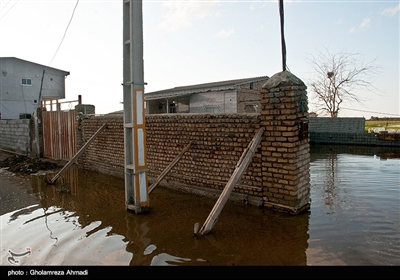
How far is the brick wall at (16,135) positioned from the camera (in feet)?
43.8

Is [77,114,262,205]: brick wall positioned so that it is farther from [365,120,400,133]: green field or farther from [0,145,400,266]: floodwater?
[365,120,400,133]: green field

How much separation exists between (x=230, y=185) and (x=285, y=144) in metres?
1.16

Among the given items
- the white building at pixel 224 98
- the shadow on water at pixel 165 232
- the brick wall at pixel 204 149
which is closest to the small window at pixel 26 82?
the white building at pixel 224 98

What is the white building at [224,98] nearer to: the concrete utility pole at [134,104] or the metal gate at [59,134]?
the metal gate at [59,134]

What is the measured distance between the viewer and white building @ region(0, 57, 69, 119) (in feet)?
84.0

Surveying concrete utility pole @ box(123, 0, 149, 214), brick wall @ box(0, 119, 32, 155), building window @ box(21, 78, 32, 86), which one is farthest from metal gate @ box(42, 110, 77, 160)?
building window @ box(21, 78, 32, 86)

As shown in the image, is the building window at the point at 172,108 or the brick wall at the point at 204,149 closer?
the brick wall at the point at 204,149

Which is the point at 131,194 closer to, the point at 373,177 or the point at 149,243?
the point at 149,243

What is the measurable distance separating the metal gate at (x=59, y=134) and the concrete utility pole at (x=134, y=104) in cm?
576

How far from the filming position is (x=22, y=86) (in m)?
26.7

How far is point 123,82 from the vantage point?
17.5ft

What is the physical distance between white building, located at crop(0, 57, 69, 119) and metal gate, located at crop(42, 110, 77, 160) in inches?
575
